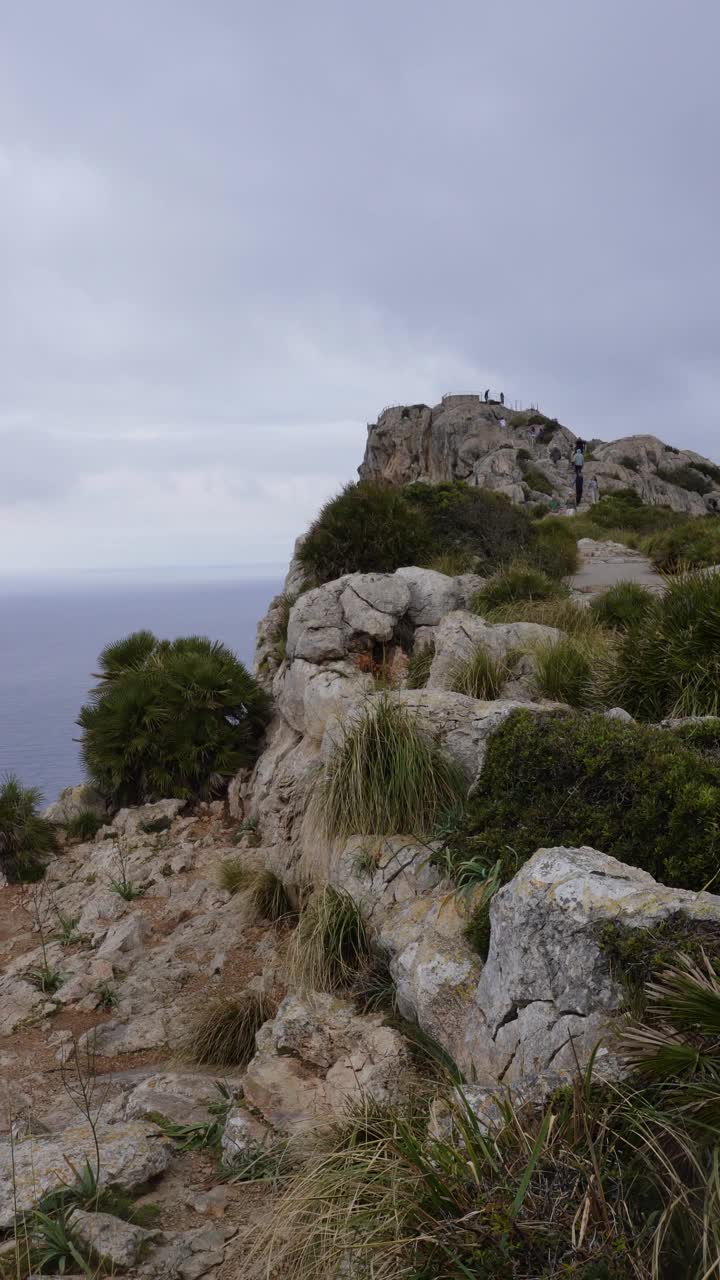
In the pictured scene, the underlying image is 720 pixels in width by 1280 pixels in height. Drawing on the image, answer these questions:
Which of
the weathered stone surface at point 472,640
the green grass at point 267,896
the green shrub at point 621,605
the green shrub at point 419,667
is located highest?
the green shrub at point 621,605

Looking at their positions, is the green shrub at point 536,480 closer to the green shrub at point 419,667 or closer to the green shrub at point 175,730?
the green shrub at point 175,730

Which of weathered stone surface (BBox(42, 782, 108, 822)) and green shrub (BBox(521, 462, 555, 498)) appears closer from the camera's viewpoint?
weathered stone surface (BBox(42, 782, 108, 822))

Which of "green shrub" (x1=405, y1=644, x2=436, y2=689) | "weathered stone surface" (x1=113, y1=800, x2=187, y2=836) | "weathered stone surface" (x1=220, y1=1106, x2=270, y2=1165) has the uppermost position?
"green shrub" (x1=405, y1=644, x2=436, y2=689)

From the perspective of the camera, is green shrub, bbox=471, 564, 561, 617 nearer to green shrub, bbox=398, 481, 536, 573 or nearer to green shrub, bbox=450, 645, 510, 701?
green shrub, bbox=398, 481, 536, 573

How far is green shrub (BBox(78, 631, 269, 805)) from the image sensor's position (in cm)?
1186

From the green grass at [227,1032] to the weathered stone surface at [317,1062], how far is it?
0.84 m

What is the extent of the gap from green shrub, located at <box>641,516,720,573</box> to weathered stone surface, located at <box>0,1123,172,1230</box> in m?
12.5

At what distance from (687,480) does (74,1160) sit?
56274mm

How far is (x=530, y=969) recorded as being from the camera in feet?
11.7

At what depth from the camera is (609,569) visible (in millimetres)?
18047

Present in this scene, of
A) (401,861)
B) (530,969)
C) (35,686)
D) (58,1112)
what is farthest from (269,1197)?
(35,686)

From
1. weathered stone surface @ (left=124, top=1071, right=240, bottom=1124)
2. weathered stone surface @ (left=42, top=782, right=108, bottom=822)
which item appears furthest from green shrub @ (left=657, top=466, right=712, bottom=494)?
Answer: weathered stone surface @ (left=124, top=1071, right=240, bottom=1124)

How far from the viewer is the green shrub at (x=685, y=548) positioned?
46.2 feet

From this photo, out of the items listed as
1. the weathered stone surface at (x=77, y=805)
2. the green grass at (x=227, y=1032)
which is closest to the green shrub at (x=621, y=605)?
the green grass at (x=227, y=1032)
